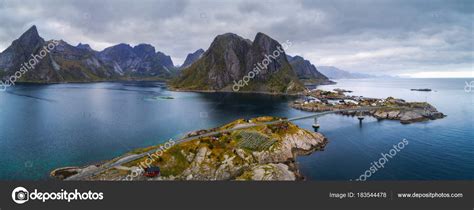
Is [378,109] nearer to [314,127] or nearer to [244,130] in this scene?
[314,127]

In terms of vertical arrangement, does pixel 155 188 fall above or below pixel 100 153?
above

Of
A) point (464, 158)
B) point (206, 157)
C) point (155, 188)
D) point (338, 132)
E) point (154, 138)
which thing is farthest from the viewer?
point (338, 132)

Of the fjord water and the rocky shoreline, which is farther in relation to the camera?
the fjord water

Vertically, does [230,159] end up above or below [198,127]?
below

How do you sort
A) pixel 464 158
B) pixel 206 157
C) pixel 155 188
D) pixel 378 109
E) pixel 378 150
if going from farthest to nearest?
pixel 378 109 < pixel 378 150 < pixel 464 158 < pixel 206 157 < pixel 155 188

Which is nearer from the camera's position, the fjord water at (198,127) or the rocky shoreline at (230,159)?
the rocky shoreline at (230,159)

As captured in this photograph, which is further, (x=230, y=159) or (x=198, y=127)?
(x=198, y=127)

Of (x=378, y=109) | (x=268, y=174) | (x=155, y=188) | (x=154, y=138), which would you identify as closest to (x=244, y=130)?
(x=268, y=174)

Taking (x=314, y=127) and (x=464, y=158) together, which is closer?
(x=464, y=158)
